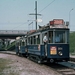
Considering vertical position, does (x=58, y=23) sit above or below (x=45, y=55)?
above

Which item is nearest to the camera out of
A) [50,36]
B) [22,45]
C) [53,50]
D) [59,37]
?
[53,50]

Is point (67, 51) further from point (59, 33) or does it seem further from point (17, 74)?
point (17, 74)

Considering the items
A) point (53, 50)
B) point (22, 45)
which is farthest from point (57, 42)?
point (22, 45)

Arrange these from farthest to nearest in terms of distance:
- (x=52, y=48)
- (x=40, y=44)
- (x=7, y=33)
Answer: (x=7, y=33), (x=40, y=44), (x=52, y=48)


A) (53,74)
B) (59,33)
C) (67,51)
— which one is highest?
(59,33)

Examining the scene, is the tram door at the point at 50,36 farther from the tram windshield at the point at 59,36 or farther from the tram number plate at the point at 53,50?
the tram number plate at the point at 53,50

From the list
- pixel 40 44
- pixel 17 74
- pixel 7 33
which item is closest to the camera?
pixel 17 74

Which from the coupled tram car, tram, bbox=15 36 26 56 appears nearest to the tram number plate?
the coupled tram car

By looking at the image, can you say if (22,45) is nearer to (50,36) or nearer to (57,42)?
(50,36)

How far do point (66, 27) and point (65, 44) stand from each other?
1241 mm

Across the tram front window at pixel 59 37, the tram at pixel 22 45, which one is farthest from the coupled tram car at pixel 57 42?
the tram at pixel 22 45

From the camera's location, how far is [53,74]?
14047mm

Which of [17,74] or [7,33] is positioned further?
[7,33]

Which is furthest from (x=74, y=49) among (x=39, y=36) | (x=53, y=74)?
(x=53, y=74)
